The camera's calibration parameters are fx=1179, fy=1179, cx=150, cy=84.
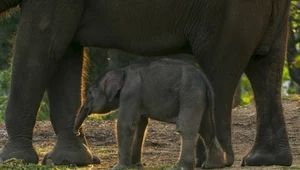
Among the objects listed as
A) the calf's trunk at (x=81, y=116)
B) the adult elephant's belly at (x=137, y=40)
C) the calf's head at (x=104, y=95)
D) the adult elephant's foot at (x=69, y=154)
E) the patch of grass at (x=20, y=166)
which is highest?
the adult elephant's belly at (x=137, y=40)

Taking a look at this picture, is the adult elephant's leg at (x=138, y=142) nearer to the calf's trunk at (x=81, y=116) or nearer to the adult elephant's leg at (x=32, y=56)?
the calf's trunk at (x=81, y=116)

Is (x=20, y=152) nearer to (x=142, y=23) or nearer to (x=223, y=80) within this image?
(x=142, y=23)

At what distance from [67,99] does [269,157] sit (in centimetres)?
186

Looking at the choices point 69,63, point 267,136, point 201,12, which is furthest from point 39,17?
point 267,136

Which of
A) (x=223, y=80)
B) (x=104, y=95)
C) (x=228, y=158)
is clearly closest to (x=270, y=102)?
(x=223, y=80)

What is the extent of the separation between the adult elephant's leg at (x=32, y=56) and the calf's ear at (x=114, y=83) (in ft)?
2.60

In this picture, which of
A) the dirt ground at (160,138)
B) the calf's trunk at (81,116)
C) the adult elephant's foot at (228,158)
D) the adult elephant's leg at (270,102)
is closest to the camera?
the calf's trunk at (81,116)

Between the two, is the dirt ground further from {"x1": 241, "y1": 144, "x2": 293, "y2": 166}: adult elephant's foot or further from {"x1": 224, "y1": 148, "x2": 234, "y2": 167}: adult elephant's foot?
{"x1": 224, "y1": 148, "x2": 234, "y2": 167}: adult elephant's foot

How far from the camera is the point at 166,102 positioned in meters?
9.23

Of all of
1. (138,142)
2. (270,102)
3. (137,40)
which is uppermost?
(137,40)

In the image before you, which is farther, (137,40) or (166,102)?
(137,40)

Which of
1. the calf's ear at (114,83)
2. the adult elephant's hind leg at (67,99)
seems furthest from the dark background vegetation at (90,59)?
the calf's ear at (114,83)

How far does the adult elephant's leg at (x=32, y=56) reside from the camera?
9953 mm

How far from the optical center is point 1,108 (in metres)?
16.8
